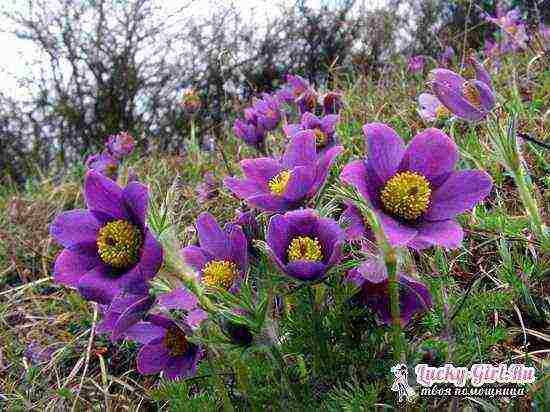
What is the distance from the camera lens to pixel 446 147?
97cm

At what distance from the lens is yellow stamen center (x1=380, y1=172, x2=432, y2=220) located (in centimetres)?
92

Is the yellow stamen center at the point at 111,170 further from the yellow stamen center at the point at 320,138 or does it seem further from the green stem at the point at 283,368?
the green stem at the point at 283,368

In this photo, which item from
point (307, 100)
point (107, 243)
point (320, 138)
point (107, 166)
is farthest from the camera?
point (107, 166)

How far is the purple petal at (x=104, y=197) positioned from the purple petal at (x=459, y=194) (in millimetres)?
439

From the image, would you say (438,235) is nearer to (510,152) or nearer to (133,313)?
(510,152)

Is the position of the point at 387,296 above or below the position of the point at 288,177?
below

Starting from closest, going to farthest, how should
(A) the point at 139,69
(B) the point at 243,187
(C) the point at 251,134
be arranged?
(B) the point at 243,187 < (C) the point at 251,134 < (A) the point at 139,69

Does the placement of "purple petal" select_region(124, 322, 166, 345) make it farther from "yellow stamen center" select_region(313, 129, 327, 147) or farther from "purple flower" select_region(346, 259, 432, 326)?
"yellow stamen center" select_region(313, 129, 327, 147)

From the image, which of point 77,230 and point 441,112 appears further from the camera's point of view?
point 441,112

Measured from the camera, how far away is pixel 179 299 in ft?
3.10

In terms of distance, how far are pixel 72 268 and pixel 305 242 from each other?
0.35 m

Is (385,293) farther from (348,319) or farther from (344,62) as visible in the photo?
(344,62)

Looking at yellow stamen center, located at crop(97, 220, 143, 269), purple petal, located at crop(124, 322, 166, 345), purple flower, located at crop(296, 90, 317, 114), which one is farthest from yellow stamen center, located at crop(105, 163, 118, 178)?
yellow stamen center, located at crop(97, 220, 143, 269)

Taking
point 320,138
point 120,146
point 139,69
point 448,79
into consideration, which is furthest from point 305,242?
point 139,69
